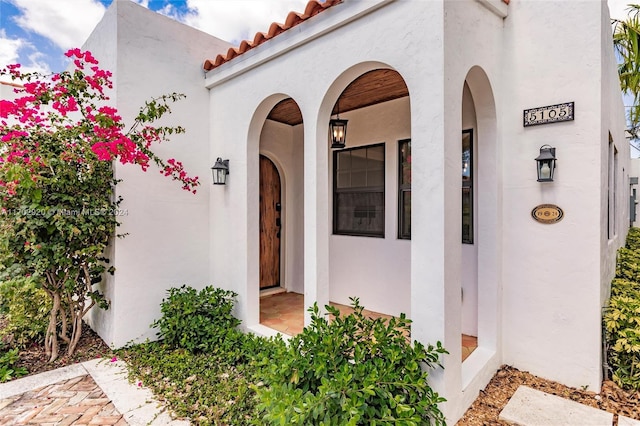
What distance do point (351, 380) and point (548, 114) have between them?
325 centimetres

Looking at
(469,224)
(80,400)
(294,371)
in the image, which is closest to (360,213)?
(469,224)

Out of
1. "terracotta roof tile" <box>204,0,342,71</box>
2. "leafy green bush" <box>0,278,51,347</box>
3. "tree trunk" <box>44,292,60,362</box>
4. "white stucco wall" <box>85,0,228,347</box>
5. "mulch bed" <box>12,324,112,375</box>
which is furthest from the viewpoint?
"white stucco wall" <box>85,0,228,347</box>

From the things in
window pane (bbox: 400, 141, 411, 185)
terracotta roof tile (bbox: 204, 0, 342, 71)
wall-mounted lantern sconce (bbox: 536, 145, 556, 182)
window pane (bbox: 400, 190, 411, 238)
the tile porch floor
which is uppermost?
terracotta roof tile (bbox: 204, 0, 342, 71)

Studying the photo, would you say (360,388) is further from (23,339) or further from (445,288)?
(23,339)

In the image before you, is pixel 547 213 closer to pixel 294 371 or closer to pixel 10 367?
pixel 294 371

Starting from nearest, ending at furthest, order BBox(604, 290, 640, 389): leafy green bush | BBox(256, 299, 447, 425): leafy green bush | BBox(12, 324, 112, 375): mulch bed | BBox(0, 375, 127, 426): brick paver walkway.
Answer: BBox(256, 299, 447, 425): leafy green bush
BBox(0, 375, 127, 426): brick paver walkway
BBox(604, 290, 640, 389): leafy green bush
BBox(12, 324, 112, 375): mulch bed

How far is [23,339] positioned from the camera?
165 inches

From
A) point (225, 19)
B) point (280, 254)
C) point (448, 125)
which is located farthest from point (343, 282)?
point (225, 19)

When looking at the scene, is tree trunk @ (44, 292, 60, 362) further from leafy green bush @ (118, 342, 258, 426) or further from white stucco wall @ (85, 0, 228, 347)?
leafy green bush @ (118, 342, 258, 426)

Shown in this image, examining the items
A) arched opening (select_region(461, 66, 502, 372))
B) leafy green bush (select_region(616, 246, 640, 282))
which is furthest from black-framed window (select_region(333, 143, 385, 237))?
leafy green bush (select_region(616, 246, 640, 282))

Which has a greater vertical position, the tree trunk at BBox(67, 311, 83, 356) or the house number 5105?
the house number 5105

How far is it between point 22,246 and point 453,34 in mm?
5061

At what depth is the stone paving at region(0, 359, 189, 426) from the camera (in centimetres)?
286

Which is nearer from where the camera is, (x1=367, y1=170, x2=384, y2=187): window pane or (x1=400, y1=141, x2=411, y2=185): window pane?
(x1=400, y1=141, x2=411, y2=185): window pane
